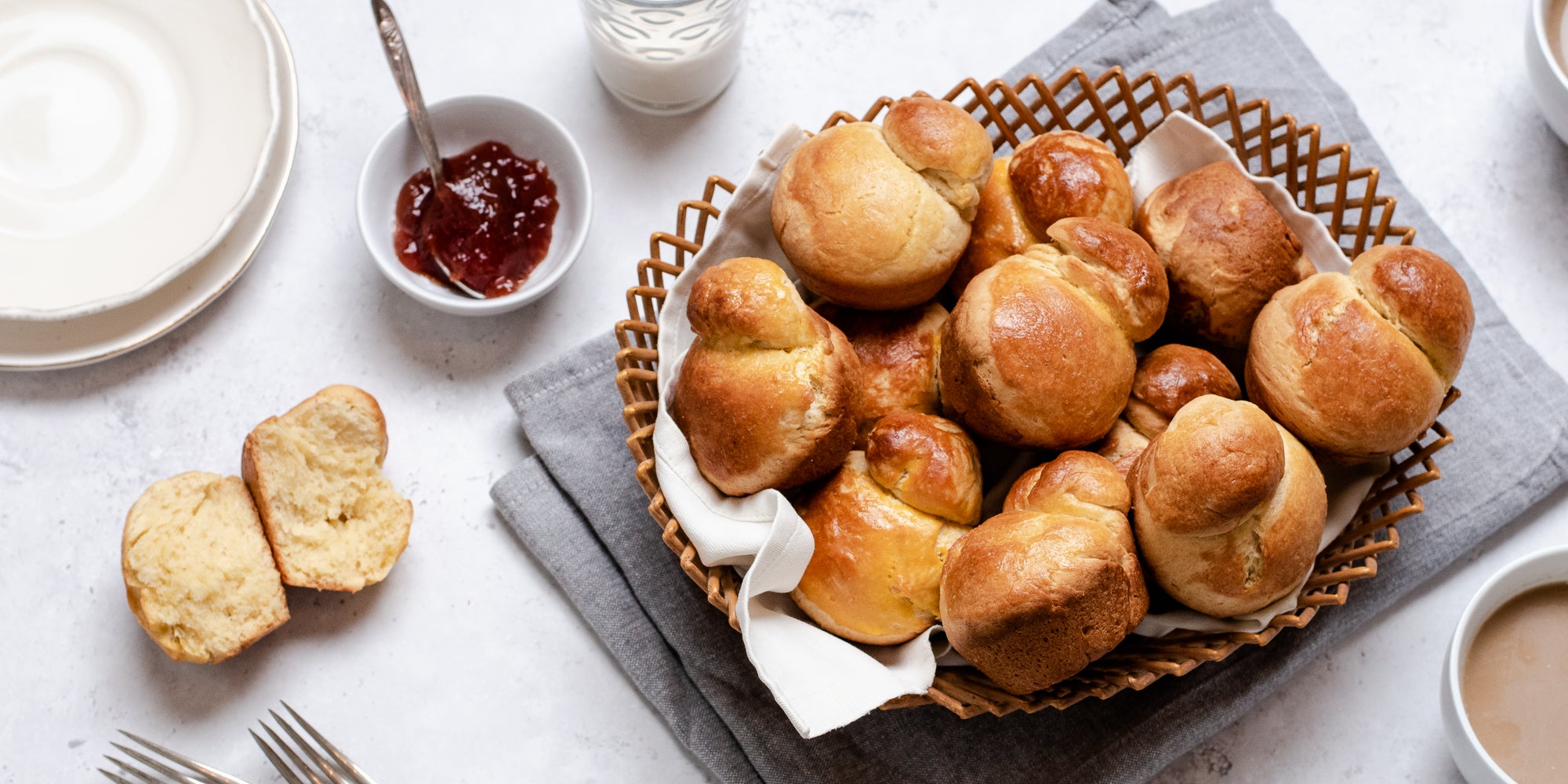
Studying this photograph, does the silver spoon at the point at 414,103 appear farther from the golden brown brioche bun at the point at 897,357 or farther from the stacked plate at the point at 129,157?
the golden brown brioche bun at the point at 897,357

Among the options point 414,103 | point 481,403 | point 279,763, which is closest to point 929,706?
point 481,403

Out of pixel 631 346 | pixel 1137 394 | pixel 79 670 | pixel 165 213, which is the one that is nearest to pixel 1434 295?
pixel 1137 394

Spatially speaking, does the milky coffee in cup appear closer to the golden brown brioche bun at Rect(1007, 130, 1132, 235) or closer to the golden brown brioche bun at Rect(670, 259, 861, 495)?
the golden brown brioche bun at Rect(1007, 130, 1132, 235)

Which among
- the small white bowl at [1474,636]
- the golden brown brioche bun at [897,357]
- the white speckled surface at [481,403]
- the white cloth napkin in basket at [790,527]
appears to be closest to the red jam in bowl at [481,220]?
the white speckled surface at [481,403]

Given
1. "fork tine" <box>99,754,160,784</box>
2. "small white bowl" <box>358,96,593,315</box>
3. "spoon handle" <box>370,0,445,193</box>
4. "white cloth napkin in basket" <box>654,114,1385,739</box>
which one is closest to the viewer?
"white cloth napkin in basket" <box>654,114,1385,739</box>

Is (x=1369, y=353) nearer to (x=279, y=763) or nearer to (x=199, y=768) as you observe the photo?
(x=279, y=763)

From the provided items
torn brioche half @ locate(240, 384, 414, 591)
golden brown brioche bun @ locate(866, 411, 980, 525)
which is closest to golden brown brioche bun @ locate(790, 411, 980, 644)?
golden brown brioche bun @ locate(866, 411, 980, 525)

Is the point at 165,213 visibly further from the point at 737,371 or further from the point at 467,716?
the point at 737,371
